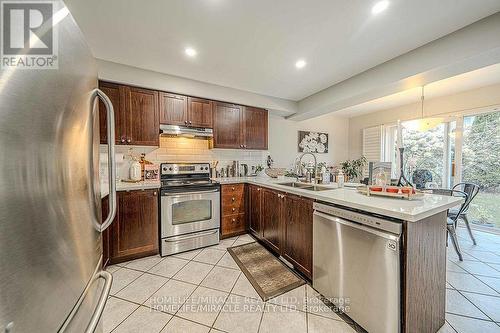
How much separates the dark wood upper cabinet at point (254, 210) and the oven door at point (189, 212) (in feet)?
1.79

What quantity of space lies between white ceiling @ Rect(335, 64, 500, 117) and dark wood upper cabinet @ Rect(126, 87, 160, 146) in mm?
4304

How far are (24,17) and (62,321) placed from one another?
0.86 meters

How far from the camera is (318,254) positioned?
5.72 ft

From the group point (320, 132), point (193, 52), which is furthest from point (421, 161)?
point (193, 52)

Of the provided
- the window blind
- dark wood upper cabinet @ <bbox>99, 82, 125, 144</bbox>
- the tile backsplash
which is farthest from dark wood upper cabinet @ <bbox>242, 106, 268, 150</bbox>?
the window blind

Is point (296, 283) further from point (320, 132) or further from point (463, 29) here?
point (320, 132)

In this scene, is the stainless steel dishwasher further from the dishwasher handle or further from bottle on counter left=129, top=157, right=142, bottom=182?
bottle on counter left=129, top=157, right=142, bottom=182

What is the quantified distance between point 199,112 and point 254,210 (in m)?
1.82

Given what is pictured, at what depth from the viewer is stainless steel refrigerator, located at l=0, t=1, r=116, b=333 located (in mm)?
414

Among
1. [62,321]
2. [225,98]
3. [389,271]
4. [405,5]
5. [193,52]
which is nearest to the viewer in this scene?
[62,321]

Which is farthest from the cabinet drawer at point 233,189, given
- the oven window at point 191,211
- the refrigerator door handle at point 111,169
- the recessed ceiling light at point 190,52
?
the refrigerator door handle at point 111,169

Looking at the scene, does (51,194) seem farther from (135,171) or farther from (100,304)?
(135,171)

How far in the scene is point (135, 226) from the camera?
2.37 metres

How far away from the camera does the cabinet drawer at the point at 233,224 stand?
299 cm
